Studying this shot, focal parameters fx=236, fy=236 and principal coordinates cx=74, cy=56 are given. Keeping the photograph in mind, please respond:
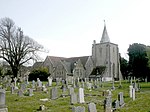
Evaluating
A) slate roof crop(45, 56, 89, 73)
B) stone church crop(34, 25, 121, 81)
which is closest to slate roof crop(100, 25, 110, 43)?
stone church crop(34, 25, 121, 81)

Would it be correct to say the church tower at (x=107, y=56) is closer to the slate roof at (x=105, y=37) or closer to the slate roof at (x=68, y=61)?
the slate roof at (x=105, y=37)

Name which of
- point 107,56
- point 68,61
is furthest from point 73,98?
point 68,61

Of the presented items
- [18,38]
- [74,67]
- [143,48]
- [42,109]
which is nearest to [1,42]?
[18,38]

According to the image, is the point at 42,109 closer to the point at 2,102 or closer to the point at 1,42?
the point at 2,102

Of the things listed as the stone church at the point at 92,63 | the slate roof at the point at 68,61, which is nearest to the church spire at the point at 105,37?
the stone church at the point at 92,63

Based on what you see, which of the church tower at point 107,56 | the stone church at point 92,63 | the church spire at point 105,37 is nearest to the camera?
the stone church at point 92,63

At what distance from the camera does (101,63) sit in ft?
243

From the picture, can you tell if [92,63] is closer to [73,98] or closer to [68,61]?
[68,61]

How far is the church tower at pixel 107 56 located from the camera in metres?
72.1

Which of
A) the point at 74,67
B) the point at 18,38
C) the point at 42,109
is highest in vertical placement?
the point at 18,38

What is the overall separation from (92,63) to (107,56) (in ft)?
18.1

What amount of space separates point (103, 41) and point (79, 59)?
999 centimetres

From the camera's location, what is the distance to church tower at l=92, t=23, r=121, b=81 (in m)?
72.1

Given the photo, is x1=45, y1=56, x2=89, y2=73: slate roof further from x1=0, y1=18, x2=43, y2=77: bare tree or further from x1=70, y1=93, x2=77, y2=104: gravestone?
x1=70, y1=93, x2=77, y2=104: gravestone
